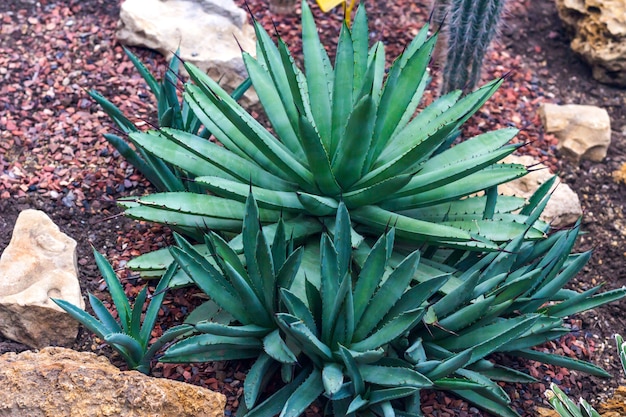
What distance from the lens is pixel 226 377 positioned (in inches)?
123

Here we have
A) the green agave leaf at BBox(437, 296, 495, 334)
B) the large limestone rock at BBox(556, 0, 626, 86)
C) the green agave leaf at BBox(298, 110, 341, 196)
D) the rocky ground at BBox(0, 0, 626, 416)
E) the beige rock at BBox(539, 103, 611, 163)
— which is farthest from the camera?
the large limestone rock at BBox(556, 0, 626, 86)

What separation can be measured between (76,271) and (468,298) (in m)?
1.71

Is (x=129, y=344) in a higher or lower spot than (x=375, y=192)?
lower

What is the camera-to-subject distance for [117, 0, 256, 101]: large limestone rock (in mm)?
4594

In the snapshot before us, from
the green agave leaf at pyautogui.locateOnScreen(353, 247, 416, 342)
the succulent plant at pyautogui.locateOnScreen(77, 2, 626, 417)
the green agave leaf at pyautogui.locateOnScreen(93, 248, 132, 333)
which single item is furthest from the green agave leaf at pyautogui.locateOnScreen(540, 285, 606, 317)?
the green agave leaf at pyautogui.locateOnScreen(93, 248, 132, 333)

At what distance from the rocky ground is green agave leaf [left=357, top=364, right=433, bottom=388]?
45cm

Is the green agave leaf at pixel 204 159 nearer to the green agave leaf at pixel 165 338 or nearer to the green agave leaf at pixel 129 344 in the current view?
the green agave leaf at pixel 165 338

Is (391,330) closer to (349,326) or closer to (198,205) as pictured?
(349,326)

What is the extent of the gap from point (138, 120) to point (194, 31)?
0.81 metres

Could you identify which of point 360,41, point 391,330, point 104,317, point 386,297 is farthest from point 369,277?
point 360,41

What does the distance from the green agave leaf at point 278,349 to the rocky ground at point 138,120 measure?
358 millimetres

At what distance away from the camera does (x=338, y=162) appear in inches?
121

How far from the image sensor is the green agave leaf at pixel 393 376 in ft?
8.93

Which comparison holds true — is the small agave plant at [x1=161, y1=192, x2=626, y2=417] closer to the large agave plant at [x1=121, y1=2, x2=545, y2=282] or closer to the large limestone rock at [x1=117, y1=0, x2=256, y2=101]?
the large agave plant at [x1=121, y1=2, x2=545, y2=282]
